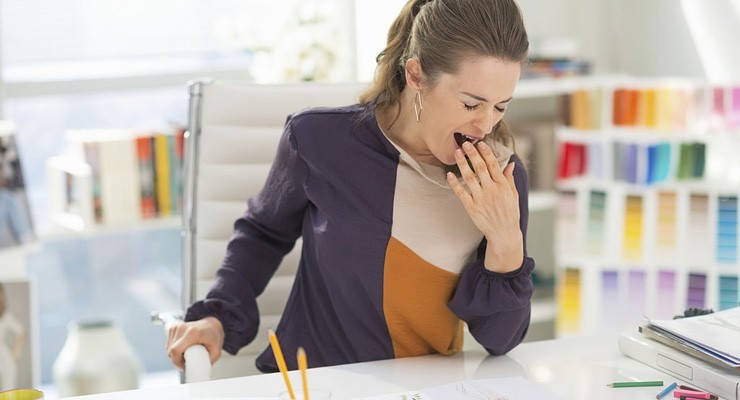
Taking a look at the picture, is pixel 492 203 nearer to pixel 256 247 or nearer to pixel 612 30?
pixel 256 247

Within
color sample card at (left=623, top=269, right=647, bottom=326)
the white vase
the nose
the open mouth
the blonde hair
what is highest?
the blonde hair

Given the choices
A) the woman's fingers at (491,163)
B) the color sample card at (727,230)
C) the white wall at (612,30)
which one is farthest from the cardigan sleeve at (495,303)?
the white wall at (612,30)

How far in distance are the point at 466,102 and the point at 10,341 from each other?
1.92 meters

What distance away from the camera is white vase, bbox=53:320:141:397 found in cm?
301

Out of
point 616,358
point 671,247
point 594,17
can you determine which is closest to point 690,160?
point 671,247

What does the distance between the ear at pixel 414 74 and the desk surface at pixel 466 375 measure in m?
0.43

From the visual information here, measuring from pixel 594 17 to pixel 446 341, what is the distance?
242cm

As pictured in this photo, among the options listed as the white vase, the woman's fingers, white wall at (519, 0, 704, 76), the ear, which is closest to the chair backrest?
the ear

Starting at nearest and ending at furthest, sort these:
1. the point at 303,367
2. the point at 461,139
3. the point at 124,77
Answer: the point at 303,367
the point at 461,139
the point at 124,77

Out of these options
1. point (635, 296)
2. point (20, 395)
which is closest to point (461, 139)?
point (20, 395)

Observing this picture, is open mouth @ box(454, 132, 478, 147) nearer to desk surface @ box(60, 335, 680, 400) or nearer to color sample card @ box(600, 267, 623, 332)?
desk surface @ box(60, 335, 680, 400)

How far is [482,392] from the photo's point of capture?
55.7 inches

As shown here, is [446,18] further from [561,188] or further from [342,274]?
[561,188]

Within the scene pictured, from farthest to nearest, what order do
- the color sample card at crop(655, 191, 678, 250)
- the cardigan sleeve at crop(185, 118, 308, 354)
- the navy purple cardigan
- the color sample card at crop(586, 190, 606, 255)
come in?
the color sample card at crop(586, 190, 606, 255) → the color sample card at crop(655, 191, 678, 250) → the cardigan sleeve at crop(185, 118, 308, 354) → the navy purple cardigan
